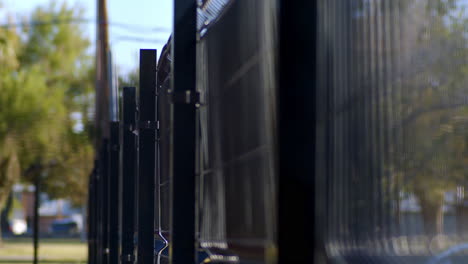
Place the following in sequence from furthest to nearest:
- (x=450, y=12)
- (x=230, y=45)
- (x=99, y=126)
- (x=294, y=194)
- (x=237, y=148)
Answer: (x=99, y=126), (x=230, y=45), (x=237, y=148), (x=450, y=12), (x=294, y=194)

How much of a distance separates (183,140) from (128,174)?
2219 millimetres

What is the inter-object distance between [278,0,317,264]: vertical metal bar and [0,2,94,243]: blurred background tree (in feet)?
98.8

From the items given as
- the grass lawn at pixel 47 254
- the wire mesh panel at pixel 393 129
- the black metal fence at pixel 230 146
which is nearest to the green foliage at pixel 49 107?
the grass lawn at pixel 47 254

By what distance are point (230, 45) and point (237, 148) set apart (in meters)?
0.33

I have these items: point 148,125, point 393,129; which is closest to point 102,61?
point 148,125

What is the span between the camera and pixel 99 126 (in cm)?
1656

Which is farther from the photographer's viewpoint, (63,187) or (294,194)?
(63,187)

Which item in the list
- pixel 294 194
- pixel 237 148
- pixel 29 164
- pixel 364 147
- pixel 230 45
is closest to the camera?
pixel 294 194

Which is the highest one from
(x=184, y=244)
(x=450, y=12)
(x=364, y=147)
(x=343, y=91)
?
(x=450, y=12)

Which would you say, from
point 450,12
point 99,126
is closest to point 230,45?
point 450,12

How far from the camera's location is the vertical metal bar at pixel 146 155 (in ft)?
12.6

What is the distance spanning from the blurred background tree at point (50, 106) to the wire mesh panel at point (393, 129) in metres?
29.9

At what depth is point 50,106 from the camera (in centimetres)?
3278

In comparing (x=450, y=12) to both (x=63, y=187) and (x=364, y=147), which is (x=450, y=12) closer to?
(x=364, y=147)
